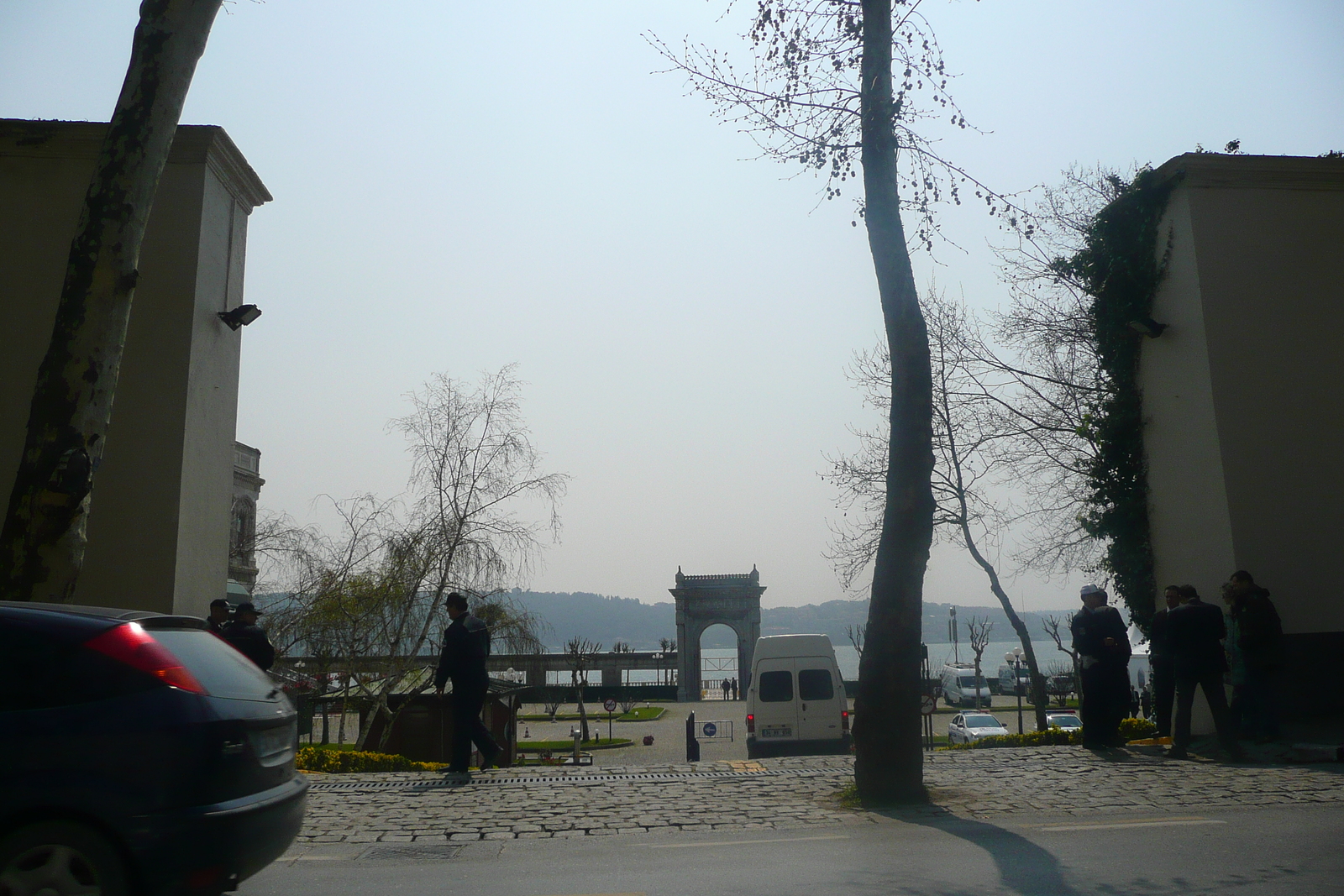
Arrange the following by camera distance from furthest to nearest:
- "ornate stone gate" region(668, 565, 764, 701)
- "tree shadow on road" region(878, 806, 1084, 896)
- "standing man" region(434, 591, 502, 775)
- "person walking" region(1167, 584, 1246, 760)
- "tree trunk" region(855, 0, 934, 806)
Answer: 1. "ornate stone gate" region(668, 565, 764, 701)
2. "standing man" region(434, 591, 502, 775)
3. "person walking" region(1167, 584, 1246, 760)
4. "tree trunk" region(855, 0, 934, 806)
5. "tree shadow on road" region(878, 806, 1084, 896)

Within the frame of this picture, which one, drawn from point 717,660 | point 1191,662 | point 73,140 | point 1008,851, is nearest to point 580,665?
point 717,660

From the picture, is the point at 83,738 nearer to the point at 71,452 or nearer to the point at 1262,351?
the point at 71,452

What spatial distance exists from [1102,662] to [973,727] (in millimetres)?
22268

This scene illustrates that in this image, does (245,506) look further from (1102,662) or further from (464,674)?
(1102,662)

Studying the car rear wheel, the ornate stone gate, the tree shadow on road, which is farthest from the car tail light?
the ornate stone gate

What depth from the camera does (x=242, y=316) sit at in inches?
525

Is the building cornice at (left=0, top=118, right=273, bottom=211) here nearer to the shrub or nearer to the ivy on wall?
the shrub

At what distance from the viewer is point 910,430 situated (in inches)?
345

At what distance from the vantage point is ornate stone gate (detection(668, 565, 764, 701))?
6512 centimetres

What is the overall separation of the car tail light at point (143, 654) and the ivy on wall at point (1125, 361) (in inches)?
515

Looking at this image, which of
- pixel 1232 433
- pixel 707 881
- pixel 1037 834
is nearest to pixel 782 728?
pixel 1232 433

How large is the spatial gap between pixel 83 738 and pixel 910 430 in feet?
22.2

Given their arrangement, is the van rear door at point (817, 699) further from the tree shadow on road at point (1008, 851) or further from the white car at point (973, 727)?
the white car at point (973, 727)

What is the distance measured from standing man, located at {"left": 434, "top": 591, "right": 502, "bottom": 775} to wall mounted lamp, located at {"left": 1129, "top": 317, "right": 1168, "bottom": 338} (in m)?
9.65
